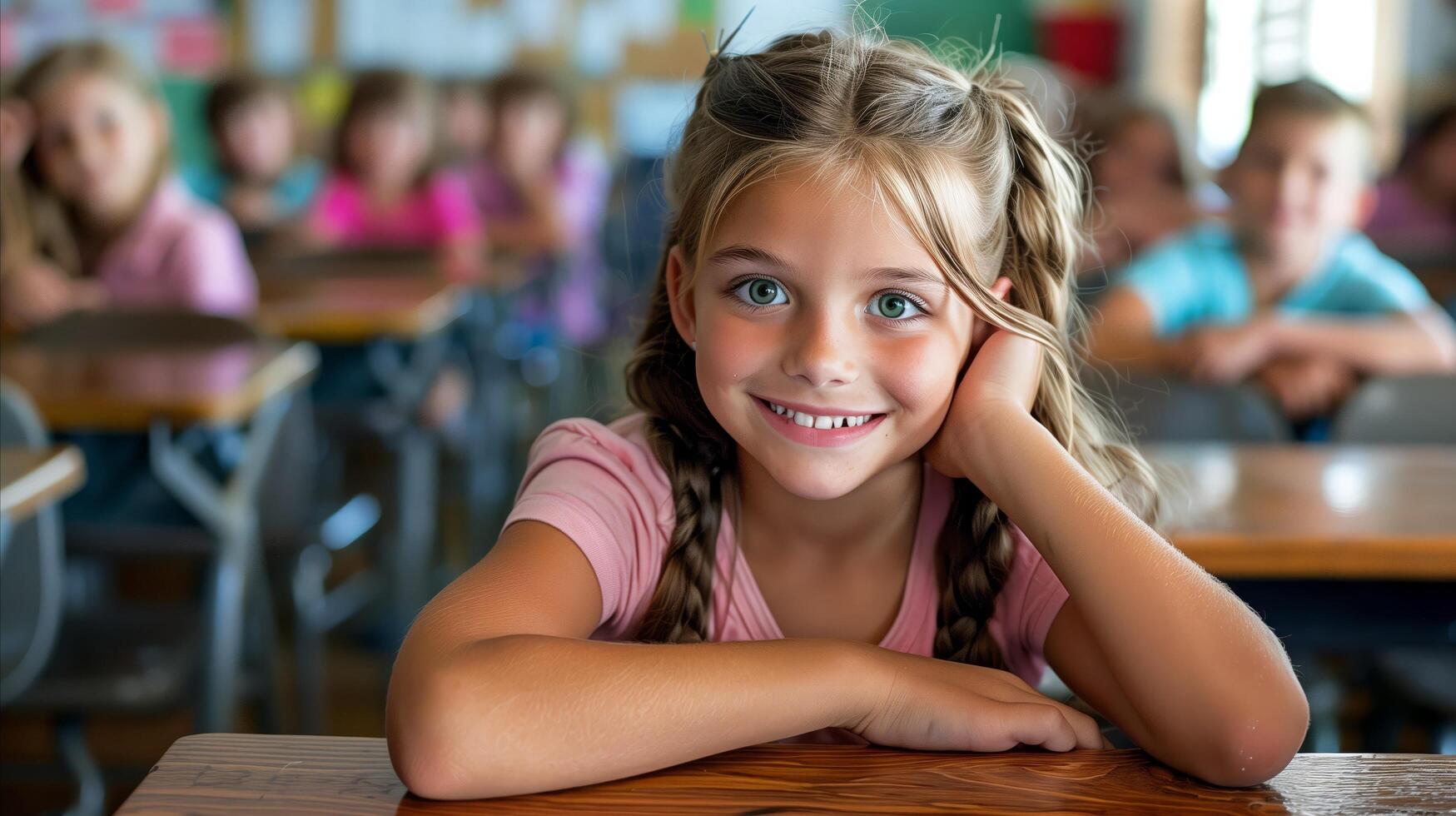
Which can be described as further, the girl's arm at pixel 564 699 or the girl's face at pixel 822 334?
the girl's face at pixel 822 334

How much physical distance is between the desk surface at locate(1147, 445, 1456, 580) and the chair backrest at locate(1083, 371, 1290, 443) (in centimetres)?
18

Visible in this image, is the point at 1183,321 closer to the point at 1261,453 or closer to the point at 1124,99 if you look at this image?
the point at 1261,453

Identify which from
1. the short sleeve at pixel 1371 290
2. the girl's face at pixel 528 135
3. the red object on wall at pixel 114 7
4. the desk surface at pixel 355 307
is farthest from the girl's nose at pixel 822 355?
the red object on wall at pixel 114 7

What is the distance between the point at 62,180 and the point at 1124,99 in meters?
2.71

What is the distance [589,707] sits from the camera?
728 mm

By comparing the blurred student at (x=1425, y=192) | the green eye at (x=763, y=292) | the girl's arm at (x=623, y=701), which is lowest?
the blurred student at (x=1425, y=192)

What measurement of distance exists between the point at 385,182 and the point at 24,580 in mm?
3466

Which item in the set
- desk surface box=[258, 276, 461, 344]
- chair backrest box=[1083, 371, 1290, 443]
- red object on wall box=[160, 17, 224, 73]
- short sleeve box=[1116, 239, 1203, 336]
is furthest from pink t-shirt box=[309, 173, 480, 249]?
red object on wall box=[160, 17, 224, 73]

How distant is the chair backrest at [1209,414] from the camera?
190cm

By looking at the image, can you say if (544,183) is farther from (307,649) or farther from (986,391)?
(986,391)

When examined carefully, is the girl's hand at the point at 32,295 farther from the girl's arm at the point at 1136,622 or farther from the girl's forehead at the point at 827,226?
the girl's arm at the point at 1136,622

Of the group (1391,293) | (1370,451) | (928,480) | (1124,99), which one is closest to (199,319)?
(928,480)

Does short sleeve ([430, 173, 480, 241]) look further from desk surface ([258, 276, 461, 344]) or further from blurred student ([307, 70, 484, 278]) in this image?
desk surface ([258, 276, 461, 344])

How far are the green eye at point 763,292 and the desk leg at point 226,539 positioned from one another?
1.15 m
